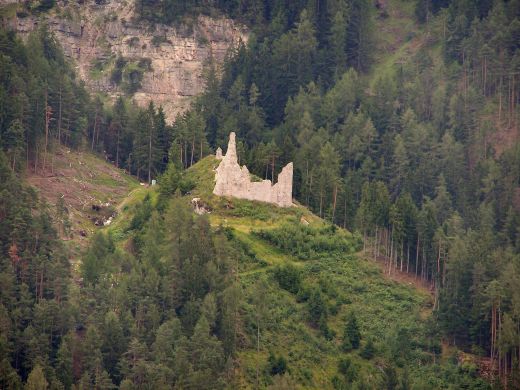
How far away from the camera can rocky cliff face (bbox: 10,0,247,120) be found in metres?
180

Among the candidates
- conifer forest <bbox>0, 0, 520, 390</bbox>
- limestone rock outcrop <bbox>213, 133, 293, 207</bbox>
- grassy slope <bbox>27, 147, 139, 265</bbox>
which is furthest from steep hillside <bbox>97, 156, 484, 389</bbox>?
grassy slope <bbox>27, 147, 139, 265</bbox>

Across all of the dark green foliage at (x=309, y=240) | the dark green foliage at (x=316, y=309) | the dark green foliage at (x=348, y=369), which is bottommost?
the dark green foliage at (x=348, y=369)

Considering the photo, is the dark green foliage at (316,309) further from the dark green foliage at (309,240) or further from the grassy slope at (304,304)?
the dark green foliage at (309,240)

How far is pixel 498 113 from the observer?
16862cm

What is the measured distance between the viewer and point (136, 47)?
182 m

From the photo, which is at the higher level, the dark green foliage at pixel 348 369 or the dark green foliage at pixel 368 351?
the dark green foliage at pixel 368 351

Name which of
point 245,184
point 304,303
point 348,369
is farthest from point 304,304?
point 245,184

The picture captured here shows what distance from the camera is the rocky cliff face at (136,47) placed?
180375mm

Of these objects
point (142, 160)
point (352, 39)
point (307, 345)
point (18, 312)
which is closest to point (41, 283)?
point (18, 312)

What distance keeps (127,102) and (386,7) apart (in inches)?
1472

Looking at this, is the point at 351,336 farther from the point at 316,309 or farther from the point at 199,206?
the point at 199,206

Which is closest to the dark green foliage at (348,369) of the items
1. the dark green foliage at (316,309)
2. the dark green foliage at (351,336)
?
the dark green foliage at (351,336)

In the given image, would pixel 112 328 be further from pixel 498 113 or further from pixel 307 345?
pixel 498 113

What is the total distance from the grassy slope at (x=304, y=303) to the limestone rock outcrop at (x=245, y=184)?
72 centimetres
